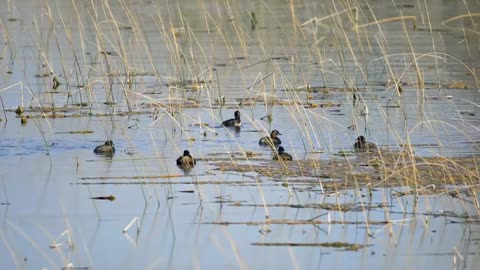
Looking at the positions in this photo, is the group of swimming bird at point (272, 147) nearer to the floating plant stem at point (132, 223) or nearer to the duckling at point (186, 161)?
the duckling at point (186, 161)

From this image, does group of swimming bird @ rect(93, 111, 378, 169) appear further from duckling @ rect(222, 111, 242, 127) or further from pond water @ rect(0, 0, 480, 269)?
duckling @ rect(222, 111, 242, 127)

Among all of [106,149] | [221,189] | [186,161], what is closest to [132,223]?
[221,189]

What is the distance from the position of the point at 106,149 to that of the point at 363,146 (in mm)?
2757

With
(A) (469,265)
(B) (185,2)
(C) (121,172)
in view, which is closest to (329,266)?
(A) (469,265)

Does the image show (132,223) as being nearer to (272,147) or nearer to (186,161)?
(272,147)

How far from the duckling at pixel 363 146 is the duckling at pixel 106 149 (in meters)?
2.64

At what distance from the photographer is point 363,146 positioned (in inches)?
506

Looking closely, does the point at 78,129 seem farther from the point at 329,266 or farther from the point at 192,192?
the point at 329,266

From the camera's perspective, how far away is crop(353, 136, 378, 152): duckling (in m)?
12.8

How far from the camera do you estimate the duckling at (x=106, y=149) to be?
1301 cm

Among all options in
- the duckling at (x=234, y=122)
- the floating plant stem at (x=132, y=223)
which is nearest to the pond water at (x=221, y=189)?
the floating plant stem at (x=132, y=223)

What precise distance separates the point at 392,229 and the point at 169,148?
15.3ft

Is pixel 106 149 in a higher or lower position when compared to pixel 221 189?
higher

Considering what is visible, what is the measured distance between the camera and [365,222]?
9617 millimetres
